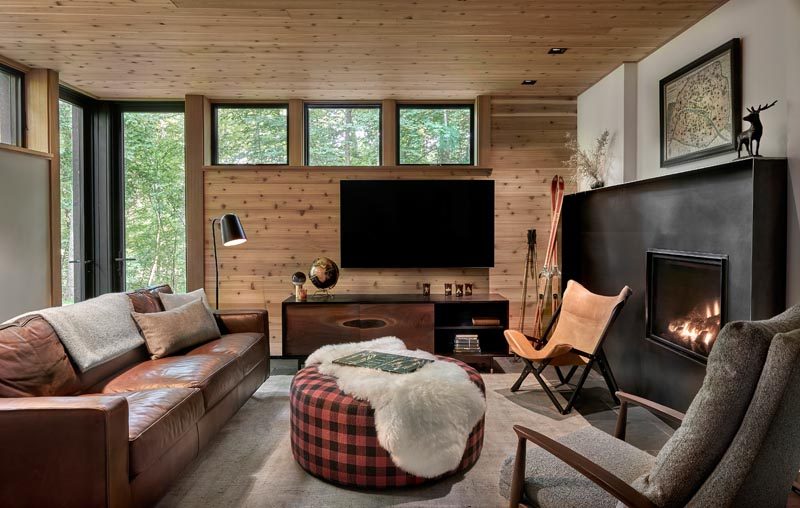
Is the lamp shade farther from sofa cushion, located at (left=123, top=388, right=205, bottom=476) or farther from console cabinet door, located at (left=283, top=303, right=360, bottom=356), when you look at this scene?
sofa cushion, located at (left=123, top=388, right=205, bottom=476)

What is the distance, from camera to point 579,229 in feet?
15.4

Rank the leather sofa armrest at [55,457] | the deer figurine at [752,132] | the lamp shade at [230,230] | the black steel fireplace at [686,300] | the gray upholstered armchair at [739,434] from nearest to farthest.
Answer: the gray upholstered armchair at [739,434], the leather sofa armrest at [55,457], the deer figurine at [752,132], the black steel fireplace at [686,300], the lamp shade at [230,230]

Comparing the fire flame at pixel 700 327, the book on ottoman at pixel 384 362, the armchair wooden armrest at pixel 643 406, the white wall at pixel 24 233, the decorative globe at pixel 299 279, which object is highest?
the white wall at pixel 24 233

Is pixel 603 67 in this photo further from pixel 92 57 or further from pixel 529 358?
pixel 92 57

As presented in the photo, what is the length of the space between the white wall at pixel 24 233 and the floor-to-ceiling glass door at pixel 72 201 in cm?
41

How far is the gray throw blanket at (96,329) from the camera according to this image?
2.51 metres

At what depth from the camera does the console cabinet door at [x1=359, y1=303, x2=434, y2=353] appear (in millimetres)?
4520

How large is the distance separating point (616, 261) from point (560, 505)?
2815 millimetres

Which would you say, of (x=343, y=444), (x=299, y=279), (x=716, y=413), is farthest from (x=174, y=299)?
(x=716, y=413)

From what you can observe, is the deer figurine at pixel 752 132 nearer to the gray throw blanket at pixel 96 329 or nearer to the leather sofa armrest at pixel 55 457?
the leather sofa armrest at pixel 55 457

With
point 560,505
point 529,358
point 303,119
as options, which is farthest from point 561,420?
point 303,119

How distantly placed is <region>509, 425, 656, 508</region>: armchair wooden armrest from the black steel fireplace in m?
1.76

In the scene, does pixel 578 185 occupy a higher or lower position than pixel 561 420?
higher

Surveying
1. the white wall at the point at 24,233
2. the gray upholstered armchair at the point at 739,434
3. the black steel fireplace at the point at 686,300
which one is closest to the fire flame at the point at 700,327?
the black steel fireplace at the point at 686,300
